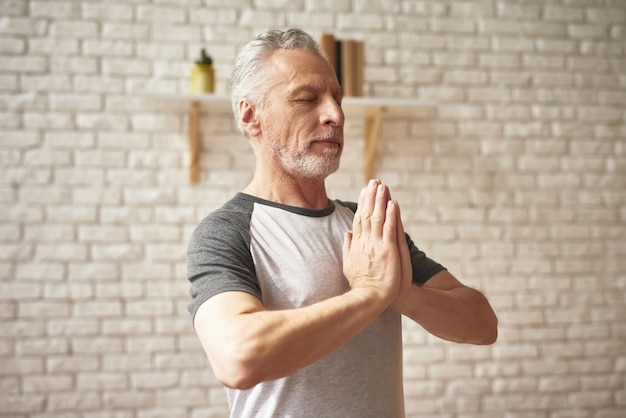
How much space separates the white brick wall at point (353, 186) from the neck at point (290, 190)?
1.32 meters

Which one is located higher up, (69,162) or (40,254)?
(69,162)

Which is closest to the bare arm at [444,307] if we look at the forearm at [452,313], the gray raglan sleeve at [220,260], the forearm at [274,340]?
the forearm at [452,313]

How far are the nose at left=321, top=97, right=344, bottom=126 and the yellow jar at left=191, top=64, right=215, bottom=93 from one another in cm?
133

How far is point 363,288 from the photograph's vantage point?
3.46 ft

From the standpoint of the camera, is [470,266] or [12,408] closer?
[12,408]

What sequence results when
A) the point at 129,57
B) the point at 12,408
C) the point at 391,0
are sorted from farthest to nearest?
the point at 391,0, the point at 129,57, the point at 12,408

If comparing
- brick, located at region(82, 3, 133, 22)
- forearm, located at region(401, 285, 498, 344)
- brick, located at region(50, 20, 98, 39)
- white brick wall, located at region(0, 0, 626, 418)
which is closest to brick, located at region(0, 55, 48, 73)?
white brick wall, located at region(0, 0, 626, 418)

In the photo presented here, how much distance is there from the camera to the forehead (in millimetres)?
1231

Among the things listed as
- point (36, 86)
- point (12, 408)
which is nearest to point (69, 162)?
point (36, 86)

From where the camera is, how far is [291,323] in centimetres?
95

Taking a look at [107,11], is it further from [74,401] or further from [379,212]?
[379,212]

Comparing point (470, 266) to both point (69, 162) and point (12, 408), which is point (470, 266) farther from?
point (12, 408)

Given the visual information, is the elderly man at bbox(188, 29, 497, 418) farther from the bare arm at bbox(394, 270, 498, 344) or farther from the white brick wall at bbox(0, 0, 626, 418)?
the white brick wall at bbox(0, 0, 626, 418)

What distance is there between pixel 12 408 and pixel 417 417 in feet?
5.55
